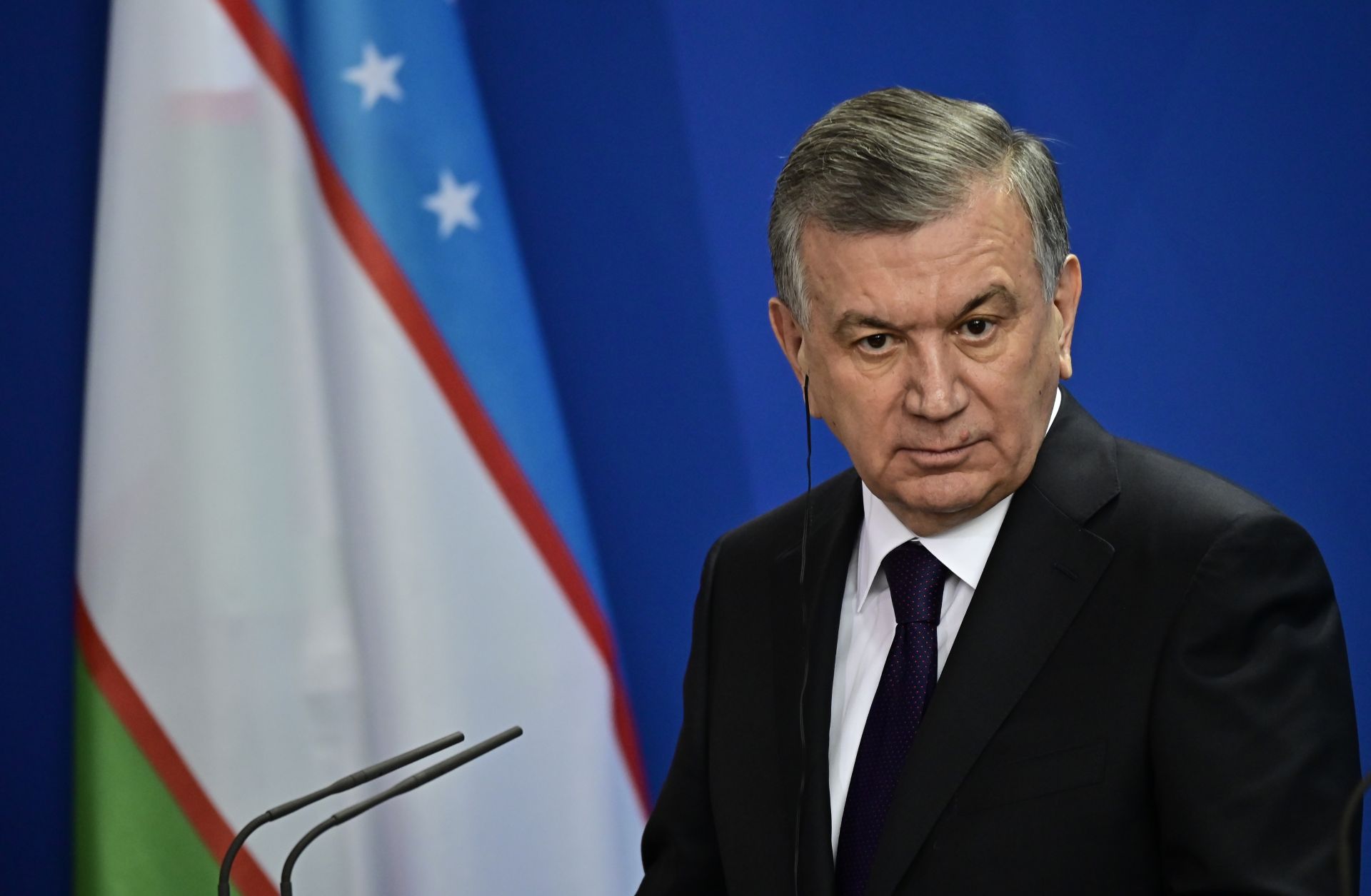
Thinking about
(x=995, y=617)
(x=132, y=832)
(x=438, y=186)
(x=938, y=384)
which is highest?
(x=438, y=186)

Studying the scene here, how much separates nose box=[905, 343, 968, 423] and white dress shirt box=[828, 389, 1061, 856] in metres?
0.16

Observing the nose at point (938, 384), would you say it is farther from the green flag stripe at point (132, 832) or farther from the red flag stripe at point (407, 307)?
the green flag stripe at point (132, 832)

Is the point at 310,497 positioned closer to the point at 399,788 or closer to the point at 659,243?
the point at 659,243

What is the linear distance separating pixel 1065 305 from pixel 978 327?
16cm

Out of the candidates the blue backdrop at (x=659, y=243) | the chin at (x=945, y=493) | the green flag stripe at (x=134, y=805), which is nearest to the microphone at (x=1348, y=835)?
the chin at (x=945, y=493)

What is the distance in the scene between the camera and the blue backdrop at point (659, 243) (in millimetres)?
2408

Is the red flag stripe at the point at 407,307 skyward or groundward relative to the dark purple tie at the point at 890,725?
skyward

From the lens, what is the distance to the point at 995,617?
56.7 inches

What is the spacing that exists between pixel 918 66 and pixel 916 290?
3.97 ft

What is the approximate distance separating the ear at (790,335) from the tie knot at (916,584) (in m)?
0.25

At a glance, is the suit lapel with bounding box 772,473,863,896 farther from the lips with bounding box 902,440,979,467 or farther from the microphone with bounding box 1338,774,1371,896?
the microphone with bounding box 1338,774,1371,896

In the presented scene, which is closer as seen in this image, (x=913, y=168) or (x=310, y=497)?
(x=913, y=168)

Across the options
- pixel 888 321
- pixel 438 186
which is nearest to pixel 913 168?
pixel 888 321

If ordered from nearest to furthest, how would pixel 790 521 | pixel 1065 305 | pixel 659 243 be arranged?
pixel 1065 305, pixel 790 521, pixel 659 243
